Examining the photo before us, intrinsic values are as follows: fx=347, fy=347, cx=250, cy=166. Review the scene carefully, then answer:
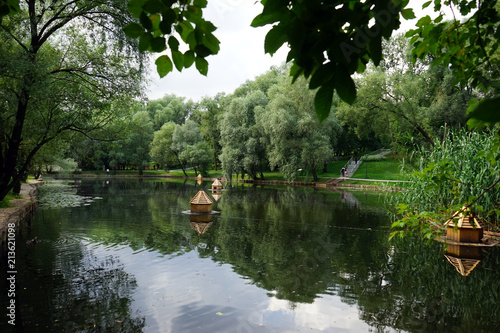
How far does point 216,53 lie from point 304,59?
0.61 metres

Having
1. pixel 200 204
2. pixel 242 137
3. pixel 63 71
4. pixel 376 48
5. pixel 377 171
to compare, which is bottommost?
pixel 200 204

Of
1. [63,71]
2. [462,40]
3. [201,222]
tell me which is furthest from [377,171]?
[462,40]

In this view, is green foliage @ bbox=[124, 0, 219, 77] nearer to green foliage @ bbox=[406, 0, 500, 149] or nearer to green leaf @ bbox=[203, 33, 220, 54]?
green leaf @ bbox=[203, 33, 220, 54]

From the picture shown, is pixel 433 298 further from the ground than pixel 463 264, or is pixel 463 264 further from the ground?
pixel 463 264

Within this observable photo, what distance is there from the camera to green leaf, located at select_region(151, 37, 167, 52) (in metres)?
1.68

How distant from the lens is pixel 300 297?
7.16 m

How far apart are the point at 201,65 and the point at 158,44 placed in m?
0.24

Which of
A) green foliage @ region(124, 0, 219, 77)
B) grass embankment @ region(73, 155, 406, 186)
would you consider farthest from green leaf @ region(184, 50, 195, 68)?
grass embankment @ region(73, 155, 406, 186)

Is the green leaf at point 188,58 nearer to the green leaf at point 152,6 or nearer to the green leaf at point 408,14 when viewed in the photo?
the green leaf at point 152,6

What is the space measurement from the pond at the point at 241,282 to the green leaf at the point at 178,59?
5083 millimetres

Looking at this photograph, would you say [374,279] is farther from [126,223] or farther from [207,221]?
[126,223]

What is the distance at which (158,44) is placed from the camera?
169 cm

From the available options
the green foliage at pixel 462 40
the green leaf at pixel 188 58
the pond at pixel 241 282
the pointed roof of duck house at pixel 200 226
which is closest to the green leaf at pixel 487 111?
the green leaf at pixel 188 58

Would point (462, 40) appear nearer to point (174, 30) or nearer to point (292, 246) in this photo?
point (174, 30)
